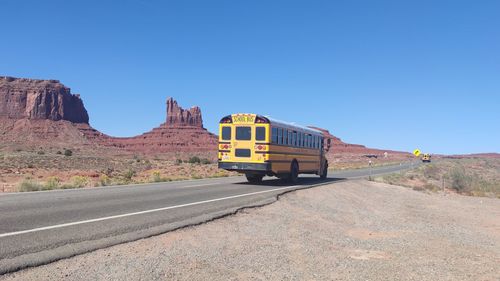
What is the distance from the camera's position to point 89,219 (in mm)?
9188

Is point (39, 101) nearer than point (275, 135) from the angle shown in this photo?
No

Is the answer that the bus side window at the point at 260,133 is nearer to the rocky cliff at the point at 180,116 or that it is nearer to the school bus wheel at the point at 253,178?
the school bus wheel at the point at 253,178

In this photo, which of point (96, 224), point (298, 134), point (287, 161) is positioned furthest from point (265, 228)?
point (298, 134)

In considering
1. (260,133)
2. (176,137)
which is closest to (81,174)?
(260,133)

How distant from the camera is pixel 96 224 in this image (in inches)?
340

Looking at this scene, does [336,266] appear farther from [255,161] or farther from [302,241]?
[255,161]

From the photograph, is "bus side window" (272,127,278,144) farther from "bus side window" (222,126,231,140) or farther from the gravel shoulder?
the gravel shoulder

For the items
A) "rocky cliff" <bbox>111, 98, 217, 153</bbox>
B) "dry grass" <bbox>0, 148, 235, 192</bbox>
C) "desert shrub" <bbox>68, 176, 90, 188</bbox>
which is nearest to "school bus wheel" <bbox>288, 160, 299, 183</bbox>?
"dry grass" <bbox>0, 148, 235, 192</bbox>

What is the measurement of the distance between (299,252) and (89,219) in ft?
14.2

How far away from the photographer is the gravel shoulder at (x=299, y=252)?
19.4 feet

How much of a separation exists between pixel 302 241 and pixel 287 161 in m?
13.5

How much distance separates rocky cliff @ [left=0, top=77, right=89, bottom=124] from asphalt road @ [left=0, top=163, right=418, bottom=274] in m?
139

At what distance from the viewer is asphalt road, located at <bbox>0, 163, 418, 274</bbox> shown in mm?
6473

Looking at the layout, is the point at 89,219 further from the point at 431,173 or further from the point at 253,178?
the point at 431,173
